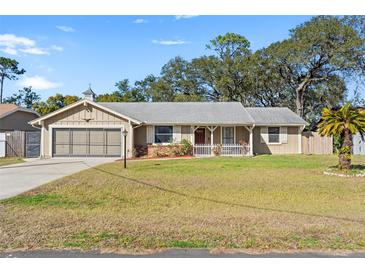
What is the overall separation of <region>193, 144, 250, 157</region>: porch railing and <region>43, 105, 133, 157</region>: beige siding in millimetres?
4743

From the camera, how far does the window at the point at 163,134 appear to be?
22297mm

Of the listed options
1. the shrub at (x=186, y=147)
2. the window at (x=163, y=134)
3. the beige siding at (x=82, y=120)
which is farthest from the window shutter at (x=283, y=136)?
the beige siding at (x=82, y=120)

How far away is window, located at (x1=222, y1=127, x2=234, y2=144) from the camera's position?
76.0 ft

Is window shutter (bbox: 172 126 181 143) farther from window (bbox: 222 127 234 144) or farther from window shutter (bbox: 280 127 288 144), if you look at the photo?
window shutter (bbox: 280 127 288 144)

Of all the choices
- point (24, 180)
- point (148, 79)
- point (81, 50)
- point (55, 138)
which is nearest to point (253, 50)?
point (148, 79)

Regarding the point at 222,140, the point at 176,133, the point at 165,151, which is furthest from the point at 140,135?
the point at 222,140

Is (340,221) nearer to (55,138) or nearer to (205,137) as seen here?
(205,137)

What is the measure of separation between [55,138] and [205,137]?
1030 centimetres

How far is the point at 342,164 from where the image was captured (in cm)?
1287

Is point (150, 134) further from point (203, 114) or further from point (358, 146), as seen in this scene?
point (358, 146)

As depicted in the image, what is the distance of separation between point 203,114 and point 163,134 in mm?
3409

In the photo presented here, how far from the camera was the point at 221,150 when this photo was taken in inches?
874

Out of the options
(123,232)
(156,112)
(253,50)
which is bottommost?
(123,232)

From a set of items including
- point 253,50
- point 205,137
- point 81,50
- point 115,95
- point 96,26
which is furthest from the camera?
point 115,95
